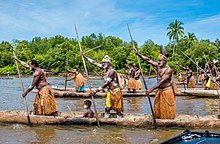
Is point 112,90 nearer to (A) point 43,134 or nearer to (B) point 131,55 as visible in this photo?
(A) point 43,134

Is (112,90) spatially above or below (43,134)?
above

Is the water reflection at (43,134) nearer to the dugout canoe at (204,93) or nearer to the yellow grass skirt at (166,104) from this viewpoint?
the yellow grass skirt at (166,104)

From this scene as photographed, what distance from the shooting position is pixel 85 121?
8023 millimetres

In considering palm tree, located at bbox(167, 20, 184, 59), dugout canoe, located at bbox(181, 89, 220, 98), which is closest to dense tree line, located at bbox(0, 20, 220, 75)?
palm tree, located at bbox(167, 20, 184, 59)

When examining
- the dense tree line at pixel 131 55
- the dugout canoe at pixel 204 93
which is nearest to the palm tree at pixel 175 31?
the dense tree line at pixel 131 55

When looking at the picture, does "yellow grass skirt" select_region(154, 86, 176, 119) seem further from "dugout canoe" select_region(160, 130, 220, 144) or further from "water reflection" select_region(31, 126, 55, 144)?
"dugout canoe" select_region(160, 130, 220, 144)

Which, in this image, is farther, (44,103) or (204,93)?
(204,93)

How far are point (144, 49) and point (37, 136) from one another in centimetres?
5363

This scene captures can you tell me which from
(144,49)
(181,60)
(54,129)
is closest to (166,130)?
(54,129)

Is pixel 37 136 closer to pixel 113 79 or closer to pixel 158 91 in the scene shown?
pixel 113 79

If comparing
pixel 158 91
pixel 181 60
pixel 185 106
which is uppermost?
pixel 181 60

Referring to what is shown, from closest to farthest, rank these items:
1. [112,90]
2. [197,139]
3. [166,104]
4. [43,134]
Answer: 1. [197,139]
2. [43,134]
3. [166,104]
4. [112,90]

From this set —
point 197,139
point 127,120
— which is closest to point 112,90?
point 127,120

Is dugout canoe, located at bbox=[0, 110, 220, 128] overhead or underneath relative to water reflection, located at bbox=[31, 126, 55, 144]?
overhead
